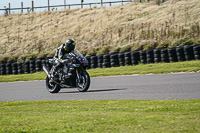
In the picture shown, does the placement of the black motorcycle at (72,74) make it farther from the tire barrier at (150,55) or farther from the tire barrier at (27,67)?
the tire barrier at (27,67)

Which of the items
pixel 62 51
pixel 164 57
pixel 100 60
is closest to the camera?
pixel 62 51

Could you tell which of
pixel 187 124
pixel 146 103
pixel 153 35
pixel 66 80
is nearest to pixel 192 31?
pixel 153 35

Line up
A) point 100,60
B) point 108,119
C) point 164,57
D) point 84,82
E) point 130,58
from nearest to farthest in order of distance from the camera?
point 108,119 → point 84,82 → point 164,57 → point 130,58 → point 100,60

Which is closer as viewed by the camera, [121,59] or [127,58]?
[127,58]

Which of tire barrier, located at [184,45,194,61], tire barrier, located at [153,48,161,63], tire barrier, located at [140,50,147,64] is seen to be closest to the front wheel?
tire barrier, located at [184,45,194,61]

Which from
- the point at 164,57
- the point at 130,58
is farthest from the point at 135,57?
the point at 164,57

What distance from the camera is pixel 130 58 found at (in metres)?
23.9

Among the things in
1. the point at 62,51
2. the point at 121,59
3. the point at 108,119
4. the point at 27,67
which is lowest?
the point at 27,67

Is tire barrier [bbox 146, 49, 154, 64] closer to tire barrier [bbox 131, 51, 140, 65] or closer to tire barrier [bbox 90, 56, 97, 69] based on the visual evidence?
tire barrier [bbox 131, 51, 140, 65]

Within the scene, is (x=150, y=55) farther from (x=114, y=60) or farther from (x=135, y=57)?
(x=114, y=60)

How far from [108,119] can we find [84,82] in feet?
18.7

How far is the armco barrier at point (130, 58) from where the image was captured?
22.0 m

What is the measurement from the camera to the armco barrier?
2197 cm

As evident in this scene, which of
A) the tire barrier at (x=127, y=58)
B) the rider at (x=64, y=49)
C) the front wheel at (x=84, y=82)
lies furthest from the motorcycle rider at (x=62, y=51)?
the tire barrier at (x=127, y=58)
